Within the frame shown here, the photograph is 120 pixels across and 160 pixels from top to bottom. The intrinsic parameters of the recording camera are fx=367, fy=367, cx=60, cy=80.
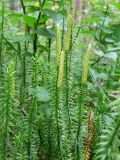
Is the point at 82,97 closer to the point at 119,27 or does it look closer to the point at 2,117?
the point at 2,117

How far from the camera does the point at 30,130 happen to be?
1396 mm

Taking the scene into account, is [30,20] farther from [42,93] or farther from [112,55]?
[42,93]

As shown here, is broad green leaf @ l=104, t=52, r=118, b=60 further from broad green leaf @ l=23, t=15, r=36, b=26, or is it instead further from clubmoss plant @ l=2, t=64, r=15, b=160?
clubmoss plant @ l=2, t=64, r=15, b=160

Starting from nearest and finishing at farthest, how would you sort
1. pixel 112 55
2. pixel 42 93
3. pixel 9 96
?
pixel 9 96 < pixel 42 93 < pixel 112 55

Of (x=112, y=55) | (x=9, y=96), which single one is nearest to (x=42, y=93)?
(x=9, y=96)

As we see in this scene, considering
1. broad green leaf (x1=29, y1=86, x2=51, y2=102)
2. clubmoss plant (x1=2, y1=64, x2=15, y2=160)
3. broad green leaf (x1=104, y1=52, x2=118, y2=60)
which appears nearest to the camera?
clubmoss plant (x1=2, y1=64, x2=15, y2=160)

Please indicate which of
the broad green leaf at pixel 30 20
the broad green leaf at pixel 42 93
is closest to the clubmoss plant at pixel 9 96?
the broad green leaf at pixel 42 93

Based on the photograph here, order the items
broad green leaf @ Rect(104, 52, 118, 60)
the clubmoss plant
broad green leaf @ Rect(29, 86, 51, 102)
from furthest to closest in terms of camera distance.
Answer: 1. broad green leaf @ Rect(104, 52, 118, 60)
2. broad green leaf @ Rect(29, 86, 51, 102)
3. the clubmoss plant

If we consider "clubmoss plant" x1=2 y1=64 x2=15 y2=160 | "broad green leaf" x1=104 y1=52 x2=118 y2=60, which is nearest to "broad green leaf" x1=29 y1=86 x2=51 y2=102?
"clubmoss plant" x1=2 y1=64 x2=15 y2=160

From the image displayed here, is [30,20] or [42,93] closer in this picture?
[42,93]

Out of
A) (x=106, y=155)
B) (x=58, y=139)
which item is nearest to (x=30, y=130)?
(x=58, y=139)

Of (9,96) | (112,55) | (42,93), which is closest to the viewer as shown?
(9,96)

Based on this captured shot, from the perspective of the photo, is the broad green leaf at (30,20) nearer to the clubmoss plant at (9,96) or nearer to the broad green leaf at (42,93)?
the broad green leaf at (42,93)

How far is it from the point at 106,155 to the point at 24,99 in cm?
80
